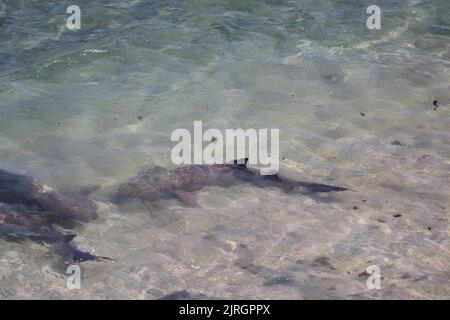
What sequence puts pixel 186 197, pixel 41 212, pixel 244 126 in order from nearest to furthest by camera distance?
pixel 41 212 → pixel 186 197 → pixel 244 126

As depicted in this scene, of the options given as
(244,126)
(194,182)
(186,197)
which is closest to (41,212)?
(186,197)

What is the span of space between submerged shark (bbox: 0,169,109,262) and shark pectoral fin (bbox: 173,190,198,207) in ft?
2.81

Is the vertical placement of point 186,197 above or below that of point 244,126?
below

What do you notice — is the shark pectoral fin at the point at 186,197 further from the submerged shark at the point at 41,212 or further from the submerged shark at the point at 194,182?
the submerged shark at the point at 41,212

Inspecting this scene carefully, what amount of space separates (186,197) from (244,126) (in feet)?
5.81

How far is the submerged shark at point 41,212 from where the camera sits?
196 inches

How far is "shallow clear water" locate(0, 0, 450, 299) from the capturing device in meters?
4.63

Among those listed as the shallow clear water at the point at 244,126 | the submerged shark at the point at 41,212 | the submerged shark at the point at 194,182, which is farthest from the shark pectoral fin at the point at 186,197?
the submerged shark at the point at 41,212

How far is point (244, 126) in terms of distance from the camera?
7.12 m

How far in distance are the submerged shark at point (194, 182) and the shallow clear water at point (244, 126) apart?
0.48ft

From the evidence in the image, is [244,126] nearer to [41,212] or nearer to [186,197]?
[186,197]
